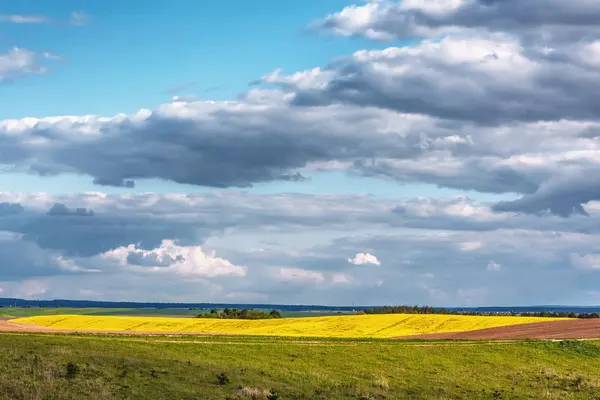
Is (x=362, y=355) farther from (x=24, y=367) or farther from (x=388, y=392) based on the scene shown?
(x=24, y=367)

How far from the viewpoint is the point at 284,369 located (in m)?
55.6

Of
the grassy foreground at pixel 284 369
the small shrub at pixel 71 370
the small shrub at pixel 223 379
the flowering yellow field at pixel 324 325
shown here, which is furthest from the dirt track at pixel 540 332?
the small shrub at pixel 71 370

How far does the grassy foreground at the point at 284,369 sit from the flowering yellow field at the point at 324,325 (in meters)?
29.1

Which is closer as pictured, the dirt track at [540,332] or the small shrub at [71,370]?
the small shrub at [71,370]

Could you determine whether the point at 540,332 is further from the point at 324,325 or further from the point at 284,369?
the point at 284,369

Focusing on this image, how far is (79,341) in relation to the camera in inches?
2281

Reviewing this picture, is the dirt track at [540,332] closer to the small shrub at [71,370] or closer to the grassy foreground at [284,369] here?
the grassy foreground at [284,369]

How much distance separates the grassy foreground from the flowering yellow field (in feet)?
→ 95.4

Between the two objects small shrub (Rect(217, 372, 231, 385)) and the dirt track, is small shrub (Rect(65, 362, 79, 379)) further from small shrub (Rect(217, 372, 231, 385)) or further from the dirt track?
the dirt track

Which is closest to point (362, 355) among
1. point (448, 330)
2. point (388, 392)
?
point (388, 392)

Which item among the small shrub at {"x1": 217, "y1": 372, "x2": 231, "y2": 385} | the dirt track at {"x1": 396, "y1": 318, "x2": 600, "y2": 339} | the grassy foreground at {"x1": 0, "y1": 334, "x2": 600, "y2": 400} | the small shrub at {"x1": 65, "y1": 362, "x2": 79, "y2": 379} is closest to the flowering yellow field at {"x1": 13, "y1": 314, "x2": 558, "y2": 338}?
the dirt track at {"x1": 396, "y1": 318, "x2": 600, "y2": 339}

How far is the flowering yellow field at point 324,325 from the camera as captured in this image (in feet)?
339

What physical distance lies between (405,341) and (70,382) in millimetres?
38559

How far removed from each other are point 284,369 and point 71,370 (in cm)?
1492
